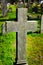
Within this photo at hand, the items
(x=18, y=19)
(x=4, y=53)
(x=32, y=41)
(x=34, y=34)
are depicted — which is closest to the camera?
(x=18, y=19)

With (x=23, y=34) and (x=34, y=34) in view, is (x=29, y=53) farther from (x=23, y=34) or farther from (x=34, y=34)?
(x=34, y=34)

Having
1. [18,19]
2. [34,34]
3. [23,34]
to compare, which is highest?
[18,19]

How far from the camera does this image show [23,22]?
544cm

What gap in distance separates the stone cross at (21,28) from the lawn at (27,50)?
417 millimetres

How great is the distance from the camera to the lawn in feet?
20.2

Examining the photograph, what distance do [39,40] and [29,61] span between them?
2.14 metres

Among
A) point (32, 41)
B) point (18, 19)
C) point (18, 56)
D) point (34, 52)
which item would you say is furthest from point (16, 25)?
point (32, 41)

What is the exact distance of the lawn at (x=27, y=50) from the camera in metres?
6.16

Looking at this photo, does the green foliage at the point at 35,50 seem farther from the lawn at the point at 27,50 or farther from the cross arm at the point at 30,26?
→ the cross arm at the point at 30,26

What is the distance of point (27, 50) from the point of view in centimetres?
696

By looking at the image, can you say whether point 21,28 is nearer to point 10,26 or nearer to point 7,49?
point 10,26

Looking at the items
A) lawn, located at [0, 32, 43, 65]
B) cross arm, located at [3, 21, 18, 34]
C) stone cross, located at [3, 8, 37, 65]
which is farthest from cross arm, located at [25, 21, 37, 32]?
lawn, located at [0, 32, 43, 65]

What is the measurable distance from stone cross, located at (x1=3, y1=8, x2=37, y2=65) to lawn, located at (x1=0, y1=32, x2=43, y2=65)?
0.42 metres

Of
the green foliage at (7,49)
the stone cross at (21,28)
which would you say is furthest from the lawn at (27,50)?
the stone cross at (21,28)
